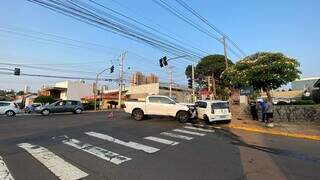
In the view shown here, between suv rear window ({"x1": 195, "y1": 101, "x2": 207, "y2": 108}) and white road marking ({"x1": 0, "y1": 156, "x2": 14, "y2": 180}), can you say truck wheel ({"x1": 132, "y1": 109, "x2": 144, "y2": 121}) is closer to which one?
suv rear window ({"x1": 195, "y1": 101, "x2": 207, "y2": 108})

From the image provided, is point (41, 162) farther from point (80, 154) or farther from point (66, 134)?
point (66, 134)

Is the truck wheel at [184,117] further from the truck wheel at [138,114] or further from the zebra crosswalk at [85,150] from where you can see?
the zebra crosswalk at [85,150]

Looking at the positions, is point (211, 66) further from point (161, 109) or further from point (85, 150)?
point (85, 150)

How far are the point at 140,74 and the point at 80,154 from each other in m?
76.1

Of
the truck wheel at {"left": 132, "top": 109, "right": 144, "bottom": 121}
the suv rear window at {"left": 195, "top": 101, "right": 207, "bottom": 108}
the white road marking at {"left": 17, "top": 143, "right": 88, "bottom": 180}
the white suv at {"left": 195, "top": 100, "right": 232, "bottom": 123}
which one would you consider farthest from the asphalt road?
the truck wheel at {"left": 132, "top": 109, "right": 144, "bottom": 121}

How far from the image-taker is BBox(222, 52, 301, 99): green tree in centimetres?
3266

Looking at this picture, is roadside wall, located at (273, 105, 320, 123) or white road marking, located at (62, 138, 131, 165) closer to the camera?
white road marking, located at (62, 138, 131, 165)

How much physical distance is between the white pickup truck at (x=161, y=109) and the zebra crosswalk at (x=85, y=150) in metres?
5.64

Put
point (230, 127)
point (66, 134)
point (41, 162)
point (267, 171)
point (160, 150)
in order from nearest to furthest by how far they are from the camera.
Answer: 1. point (267, 171)
2. point (41, 162)
3. point (160, 150)
4. point (66, 134)
5. point (230, 127)

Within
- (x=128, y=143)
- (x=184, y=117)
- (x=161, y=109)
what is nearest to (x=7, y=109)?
(x=161, y=109)

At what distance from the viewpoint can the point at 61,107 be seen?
35.5 metres

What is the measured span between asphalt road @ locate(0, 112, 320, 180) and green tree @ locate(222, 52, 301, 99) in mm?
18810

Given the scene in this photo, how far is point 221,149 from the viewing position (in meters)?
12.5

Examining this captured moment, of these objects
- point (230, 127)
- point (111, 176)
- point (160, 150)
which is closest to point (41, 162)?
point (111, 176)
